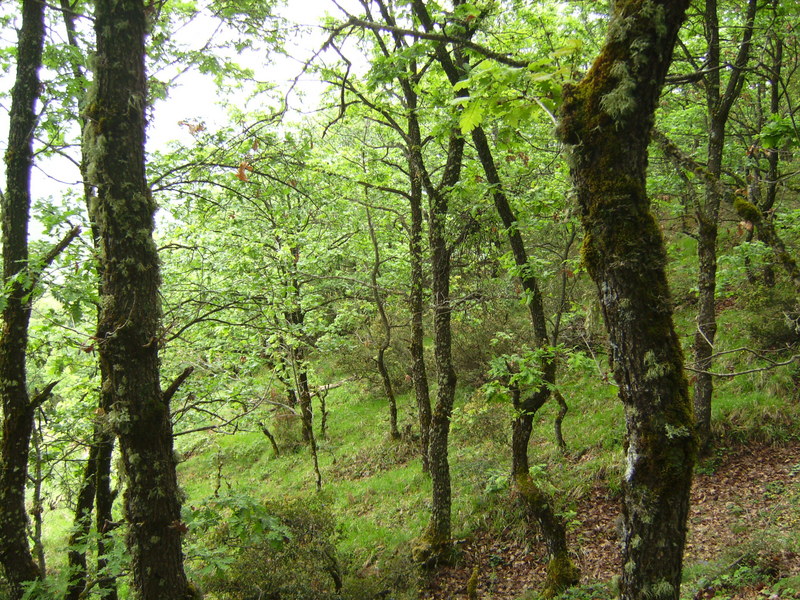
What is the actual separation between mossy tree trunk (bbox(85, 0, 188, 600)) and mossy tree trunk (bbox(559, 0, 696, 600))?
3196 millimetres

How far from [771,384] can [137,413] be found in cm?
1060

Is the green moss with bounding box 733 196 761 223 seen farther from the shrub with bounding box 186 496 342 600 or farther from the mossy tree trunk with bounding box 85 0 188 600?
the shrub with bounding box 186 496 342 600

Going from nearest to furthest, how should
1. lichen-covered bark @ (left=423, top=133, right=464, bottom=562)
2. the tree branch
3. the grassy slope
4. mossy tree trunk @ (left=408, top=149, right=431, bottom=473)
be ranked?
the tree branch, lichen-covered bark @ (left=423, top=133, right=464, bottom=562), mossy tree trunk @ (left=408, top=149, right=431, bottom=473), the grassy slope

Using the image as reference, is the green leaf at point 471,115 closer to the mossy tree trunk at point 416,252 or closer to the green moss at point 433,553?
the mossy tree trunk at point 416,252

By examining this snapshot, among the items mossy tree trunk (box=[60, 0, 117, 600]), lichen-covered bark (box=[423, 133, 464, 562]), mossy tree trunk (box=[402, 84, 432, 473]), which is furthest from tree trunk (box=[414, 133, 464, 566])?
mossy tree trunk (box=[60, 0, 117, 600])

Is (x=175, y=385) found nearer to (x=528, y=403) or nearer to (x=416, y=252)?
(x=528, y=403)

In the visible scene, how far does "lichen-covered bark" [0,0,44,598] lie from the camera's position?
184 inches

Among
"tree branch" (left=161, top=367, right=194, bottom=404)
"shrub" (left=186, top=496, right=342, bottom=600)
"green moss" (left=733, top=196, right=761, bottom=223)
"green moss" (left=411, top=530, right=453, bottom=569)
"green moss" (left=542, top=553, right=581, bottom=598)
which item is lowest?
"green moss" (left=411, top=530, right=453, bottom=569)

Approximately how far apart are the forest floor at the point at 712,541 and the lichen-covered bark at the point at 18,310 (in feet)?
17.6

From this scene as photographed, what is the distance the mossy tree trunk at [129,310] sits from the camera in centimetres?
356

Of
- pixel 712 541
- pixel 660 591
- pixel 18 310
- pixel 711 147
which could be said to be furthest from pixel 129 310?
pixel 711 147

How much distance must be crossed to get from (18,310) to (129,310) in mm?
2142

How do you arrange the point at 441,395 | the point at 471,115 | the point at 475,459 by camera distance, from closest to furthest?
the point at 471,115, the point at 441,395, the point at 475,459

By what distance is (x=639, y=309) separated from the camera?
91.2 inches
